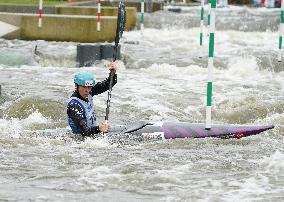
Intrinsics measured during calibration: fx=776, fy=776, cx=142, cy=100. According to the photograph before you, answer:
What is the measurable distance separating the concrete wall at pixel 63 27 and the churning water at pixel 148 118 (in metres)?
0.51

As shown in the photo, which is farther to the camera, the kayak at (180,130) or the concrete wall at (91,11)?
the concrete wall at (91,11)

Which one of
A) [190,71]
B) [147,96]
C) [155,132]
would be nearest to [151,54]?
[190,71]

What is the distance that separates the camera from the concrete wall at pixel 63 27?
17.8 m

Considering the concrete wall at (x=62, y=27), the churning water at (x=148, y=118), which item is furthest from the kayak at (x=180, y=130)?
the concrete wall at (x=62, y=27)

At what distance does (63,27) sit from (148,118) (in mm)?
7905

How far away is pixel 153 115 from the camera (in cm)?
1074

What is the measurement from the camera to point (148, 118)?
1056 centimetres

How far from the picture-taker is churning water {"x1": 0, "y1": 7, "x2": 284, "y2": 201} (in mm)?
6719

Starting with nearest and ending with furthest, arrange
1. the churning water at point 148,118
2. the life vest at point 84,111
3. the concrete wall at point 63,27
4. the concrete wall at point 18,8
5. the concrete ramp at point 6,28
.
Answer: the churning water at point 148,118, the life vest at point 84,111, the concrete ramp at point 6,28, the concrete wall at point 63,27, the concrete wall at point 18,8

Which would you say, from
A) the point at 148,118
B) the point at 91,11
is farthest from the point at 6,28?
the point at 148,118

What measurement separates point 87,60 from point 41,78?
193cm

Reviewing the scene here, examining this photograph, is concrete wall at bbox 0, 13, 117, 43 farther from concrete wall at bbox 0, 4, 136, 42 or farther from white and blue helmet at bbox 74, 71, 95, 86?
white and blue helmet at bbox 74, 71, 95, 86

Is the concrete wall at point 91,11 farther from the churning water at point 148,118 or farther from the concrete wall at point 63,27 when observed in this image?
the concrete wall at point 63,27

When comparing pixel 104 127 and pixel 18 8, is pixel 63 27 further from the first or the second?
pixel 104 127
